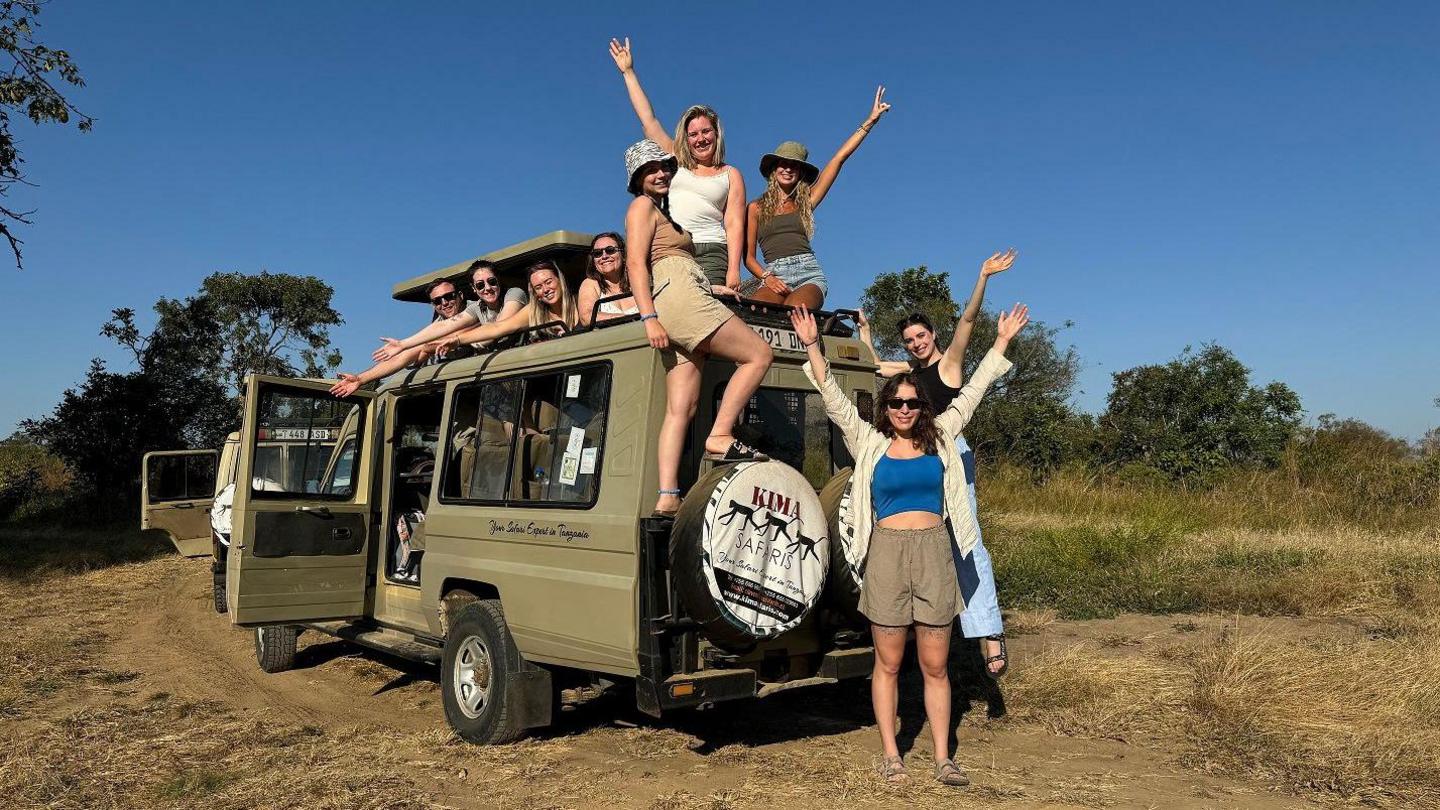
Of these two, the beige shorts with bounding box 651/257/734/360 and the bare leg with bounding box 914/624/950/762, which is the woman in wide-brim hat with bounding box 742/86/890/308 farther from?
the bare leg with bounding box 914/624/950/762

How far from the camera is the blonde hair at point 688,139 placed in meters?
5.80

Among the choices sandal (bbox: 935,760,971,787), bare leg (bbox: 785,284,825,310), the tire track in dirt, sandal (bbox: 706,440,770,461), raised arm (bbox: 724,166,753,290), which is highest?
raised arm (bbox: 724,166,753,290)

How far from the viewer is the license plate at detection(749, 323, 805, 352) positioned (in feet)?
17.8

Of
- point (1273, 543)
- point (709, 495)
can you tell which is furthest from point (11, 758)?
point (1273, 543)

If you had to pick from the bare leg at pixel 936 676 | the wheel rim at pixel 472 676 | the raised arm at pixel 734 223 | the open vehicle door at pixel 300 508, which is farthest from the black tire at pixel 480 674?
the raised arm at pixel 734 223

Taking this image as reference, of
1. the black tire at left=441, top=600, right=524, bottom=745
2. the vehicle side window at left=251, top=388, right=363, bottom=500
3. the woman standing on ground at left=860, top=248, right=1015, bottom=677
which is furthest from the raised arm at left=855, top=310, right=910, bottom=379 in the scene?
the vehicle side window at left=251, top=388, right=363, bottom=500

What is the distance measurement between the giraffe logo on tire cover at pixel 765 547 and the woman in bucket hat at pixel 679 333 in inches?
9.6

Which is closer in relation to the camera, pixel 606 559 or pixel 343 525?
pixel 606 559

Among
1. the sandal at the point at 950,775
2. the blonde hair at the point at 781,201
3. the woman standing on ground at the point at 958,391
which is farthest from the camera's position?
the blonde hair at the point at 781,201

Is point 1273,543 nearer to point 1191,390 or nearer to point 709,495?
point 709,495

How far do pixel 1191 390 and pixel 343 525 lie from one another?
21355mm

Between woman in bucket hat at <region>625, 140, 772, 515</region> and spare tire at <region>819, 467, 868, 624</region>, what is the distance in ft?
1.74

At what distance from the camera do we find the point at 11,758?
5.57 meters

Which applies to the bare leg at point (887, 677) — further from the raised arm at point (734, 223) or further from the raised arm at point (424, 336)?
the raised arm at point (424, 336)
